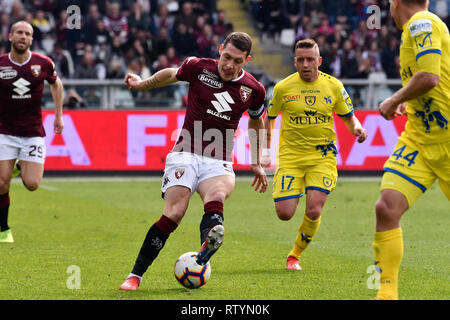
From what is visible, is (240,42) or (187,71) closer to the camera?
(240,42)

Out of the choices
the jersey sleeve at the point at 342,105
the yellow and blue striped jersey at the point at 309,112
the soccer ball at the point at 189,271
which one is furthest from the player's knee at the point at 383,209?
the jersey sleeve at the point at 342,105

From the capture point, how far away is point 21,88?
393 inches

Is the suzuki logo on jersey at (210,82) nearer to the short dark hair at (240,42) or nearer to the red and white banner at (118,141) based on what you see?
the short dark hair at (240,42)

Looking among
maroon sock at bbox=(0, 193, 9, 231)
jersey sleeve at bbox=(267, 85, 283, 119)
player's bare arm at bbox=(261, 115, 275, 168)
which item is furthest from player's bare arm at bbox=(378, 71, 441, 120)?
maroon sock at bbox=(0, 193, 9, 231)

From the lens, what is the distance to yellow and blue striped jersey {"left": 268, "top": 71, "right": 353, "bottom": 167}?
28.6 feet

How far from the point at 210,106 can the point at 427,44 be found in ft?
7.22

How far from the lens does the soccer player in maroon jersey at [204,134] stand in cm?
680

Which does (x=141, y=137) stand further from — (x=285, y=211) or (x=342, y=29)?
(x=285, y=211)

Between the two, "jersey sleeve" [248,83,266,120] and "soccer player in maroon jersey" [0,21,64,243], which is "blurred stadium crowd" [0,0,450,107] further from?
"jersey sleeve" [248,83,266,120]

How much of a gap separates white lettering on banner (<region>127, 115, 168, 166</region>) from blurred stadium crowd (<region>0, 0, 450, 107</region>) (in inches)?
78.9

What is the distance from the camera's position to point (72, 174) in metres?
17.8

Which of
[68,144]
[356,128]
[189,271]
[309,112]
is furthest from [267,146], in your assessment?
[68,144]

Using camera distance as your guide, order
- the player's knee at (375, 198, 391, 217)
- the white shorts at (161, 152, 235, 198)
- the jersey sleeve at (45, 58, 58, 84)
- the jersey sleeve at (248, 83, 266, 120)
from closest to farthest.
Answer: the player's knee at (375, 198, 391, 217)
the white shorts at (161, 152, 235, 198)
the jersey sleeve at (248, 83, 266, 120)
the jersey sleeve at (45, 58, 58, 84)

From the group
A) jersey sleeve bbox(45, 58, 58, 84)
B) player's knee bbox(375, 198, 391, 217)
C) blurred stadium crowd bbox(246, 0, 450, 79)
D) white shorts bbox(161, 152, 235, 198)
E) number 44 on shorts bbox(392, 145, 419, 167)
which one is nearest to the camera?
player's knee bbox(375, 198, 391, 217)
